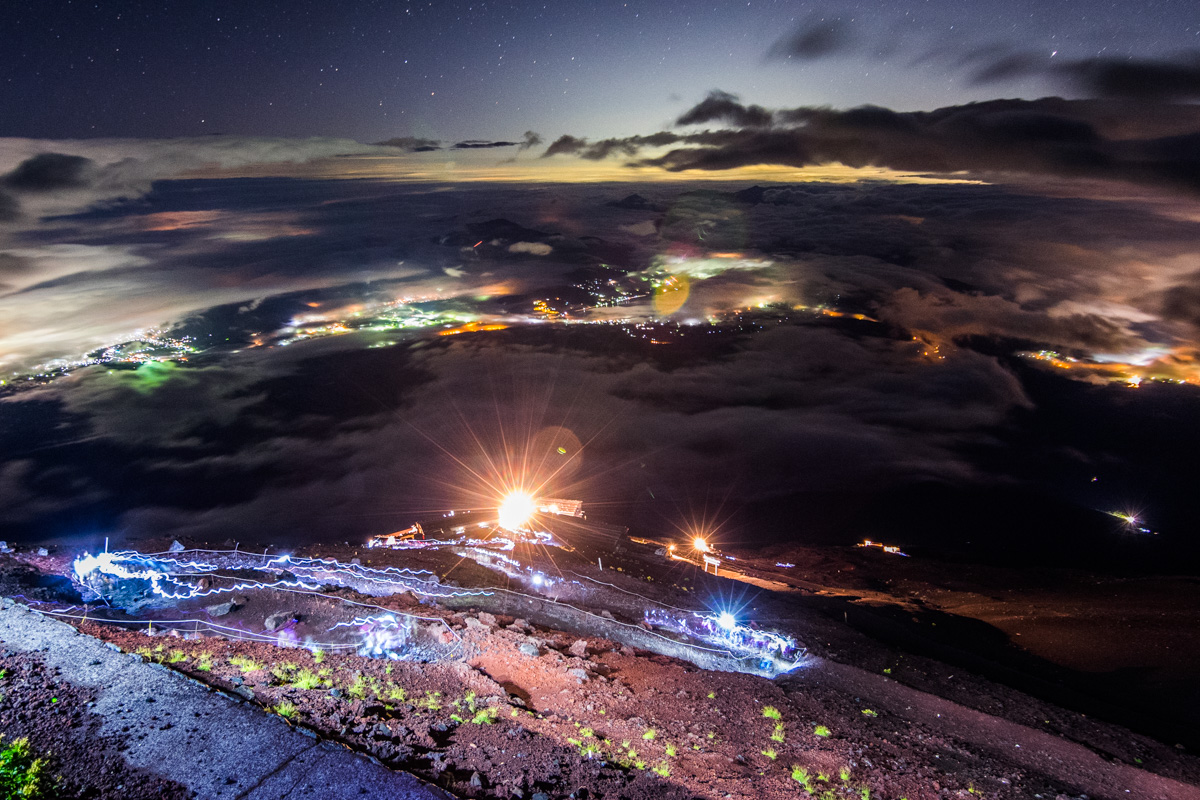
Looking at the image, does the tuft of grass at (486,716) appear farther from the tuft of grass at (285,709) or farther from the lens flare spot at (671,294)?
the lens flare spot at (671,294)

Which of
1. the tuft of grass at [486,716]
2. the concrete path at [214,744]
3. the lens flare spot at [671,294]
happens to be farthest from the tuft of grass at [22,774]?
the lens flare spot at [671,294]

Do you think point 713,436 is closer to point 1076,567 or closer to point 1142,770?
point 1076,567

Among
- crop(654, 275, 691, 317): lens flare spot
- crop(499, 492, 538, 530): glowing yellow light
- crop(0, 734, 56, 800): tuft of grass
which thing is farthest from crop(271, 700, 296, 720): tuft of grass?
crop(654, 275, 691, 317): lens flare spot

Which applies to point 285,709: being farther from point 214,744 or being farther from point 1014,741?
point 1014,741

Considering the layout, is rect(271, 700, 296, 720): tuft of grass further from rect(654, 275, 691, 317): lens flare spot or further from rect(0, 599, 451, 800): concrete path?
rect(654, 275, 691, 317): lens flare spot

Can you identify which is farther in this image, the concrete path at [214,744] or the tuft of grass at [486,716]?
the tuft of grass at [486,716]

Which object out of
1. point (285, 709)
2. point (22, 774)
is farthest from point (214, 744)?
point (22, 774)

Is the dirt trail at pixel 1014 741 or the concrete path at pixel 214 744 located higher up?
the concrete path at pixel 214 744

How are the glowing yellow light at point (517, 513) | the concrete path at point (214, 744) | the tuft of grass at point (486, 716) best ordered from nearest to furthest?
the concrete path at point (214, 744)
the tuft of grass at point (486, 716)
the glowing yellow light at point (517, 513)
